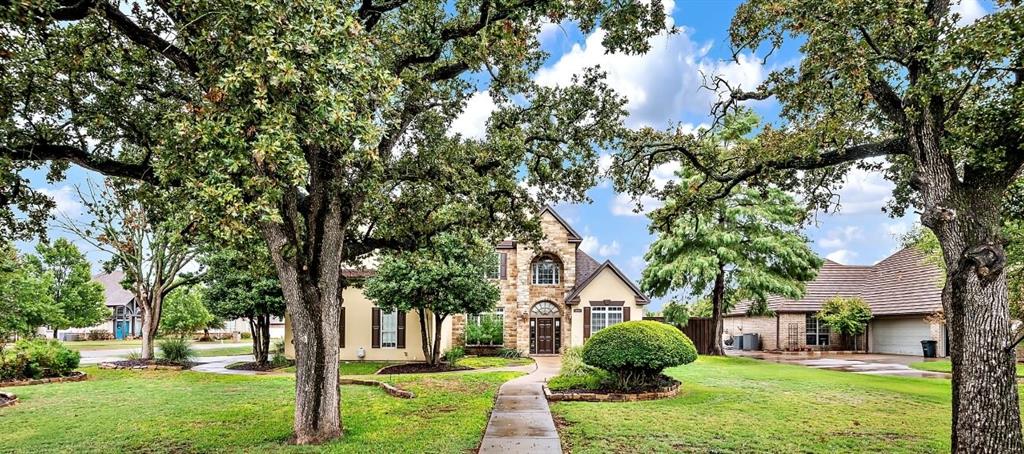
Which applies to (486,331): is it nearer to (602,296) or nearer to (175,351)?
(602,296)

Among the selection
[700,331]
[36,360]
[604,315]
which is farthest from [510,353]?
[36,360]

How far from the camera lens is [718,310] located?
24953mm

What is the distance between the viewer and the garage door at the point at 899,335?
26938 mm

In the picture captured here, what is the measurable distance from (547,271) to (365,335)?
8259 millimetres

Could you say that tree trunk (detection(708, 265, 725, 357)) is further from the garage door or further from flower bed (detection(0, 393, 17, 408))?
flower bed (detection(0, 393, 17, 408))

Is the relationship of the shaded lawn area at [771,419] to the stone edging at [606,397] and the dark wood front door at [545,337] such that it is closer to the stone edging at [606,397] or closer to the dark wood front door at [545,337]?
the stone edging at [606,397]

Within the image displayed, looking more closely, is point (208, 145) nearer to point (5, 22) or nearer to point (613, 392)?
point (5, 22)

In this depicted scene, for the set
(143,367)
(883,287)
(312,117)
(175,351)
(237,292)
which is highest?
(312,117)

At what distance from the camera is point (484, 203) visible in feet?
34.1

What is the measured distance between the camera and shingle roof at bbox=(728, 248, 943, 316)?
26.7 metres

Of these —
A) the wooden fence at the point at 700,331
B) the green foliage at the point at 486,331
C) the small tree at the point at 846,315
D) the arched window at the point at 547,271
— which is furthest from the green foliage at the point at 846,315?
the green foliage at the point at 486,331

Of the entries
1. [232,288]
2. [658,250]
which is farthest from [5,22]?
[658,250]

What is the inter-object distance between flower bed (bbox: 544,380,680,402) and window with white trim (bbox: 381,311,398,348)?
12.0 m

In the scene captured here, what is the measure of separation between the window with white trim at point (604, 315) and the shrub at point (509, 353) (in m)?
3.35
